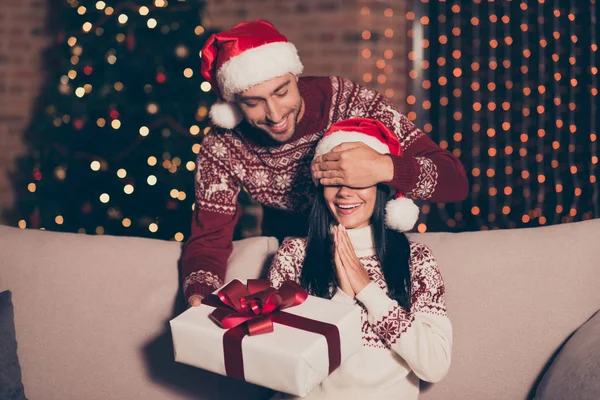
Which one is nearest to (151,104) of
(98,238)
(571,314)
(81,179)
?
(81,179)

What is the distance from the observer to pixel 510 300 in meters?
1.63

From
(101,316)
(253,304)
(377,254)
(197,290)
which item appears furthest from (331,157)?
(101,316)

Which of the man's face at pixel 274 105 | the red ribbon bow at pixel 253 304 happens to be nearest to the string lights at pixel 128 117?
the man's face at pixel 274 105

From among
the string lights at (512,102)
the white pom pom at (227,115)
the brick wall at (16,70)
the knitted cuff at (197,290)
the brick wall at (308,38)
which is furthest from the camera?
the brick wall at (16,70)

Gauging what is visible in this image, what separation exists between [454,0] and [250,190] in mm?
2489

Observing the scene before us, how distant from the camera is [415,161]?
1.53 m

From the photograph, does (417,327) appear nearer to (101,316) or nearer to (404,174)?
(404,174)

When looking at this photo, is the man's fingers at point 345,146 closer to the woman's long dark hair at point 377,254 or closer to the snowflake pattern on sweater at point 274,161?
the woman's long dark hair at point 377,254

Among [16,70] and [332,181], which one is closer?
[332,181]

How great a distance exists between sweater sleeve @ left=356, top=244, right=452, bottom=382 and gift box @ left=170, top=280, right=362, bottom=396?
74 mm

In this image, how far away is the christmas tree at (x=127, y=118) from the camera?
2.99 metres

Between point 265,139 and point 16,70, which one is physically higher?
point 16,70

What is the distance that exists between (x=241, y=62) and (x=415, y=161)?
0.56 metres

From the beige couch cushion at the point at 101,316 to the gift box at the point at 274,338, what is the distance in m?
0.42
